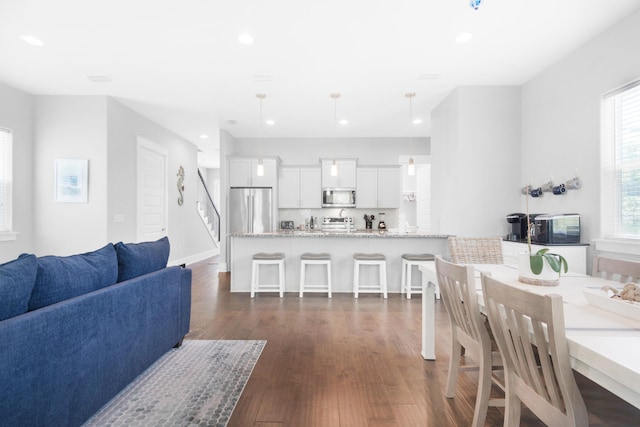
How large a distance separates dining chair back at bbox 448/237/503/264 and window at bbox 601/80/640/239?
3.82ft

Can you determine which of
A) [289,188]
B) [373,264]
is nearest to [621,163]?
[373,264]

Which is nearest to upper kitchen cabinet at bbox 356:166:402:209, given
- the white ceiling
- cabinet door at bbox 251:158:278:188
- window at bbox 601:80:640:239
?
cabinet door at bbox 251:158:278:188

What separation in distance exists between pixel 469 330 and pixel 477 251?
1.30 m

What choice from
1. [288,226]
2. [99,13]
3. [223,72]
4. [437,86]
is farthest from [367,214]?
[99,13]

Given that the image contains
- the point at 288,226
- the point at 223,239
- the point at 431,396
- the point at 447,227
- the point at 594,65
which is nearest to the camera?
the point at 431,396

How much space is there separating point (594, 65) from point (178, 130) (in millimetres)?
6703

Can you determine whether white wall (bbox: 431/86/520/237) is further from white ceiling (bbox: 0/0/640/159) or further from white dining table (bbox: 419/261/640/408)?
white dining table (bbox: 419/261/640/408)

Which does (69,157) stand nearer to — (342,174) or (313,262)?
(313,262)

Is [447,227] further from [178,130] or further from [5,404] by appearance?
[178,130]

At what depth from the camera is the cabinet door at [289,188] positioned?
686cm

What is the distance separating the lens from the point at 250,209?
645 cm

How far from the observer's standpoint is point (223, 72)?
12.6 ft

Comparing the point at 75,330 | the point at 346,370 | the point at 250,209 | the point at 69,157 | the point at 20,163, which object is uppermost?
the point at 69,157

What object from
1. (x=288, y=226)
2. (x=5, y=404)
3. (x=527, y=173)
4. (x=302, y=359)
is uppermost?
(x=527, y=173)
